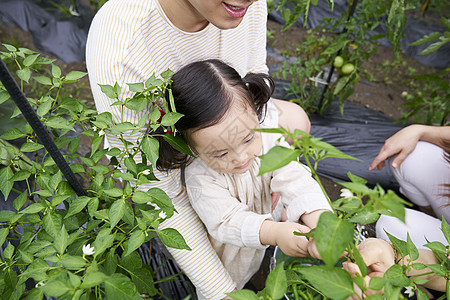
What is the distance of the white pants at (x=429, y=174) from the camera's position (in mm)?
1171

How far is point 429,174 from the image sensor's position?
3.93 feet

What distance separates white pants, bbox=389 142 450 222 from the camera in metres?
1.17

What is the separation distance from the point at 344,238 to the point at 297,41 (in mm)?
2395

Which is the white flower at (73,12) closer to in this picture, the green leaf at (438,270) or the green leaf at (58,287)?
the green leaf at (58,287)

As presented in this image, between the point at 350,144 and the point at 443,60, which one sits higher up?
the point at 443,60

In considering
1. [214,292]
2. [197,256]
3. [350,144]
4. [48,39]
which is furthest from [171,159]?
[48,39]

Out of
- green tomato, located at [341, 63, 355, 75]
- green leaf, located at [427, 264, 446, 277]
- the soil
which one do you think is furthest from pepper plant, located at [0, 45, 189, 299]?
the soil

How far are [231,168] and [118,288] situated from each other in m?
0.45

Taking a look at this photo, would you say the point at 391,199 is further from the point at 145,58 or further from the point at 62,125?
the point at 145,58

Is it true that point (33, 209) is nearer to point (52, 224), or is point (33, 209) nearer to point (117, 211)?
point (52, 224)

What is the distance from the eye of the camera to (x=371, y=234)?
1.22m

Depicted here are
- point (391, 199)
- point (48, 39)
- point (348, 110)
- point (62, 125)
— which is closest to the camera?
point (391, 199)

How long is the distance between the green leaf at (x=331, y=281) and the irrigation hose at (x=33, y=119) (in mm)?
410

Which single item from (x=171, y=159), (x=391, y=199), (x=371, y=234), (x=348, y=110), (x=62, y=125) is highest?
(x=391, y=199)
